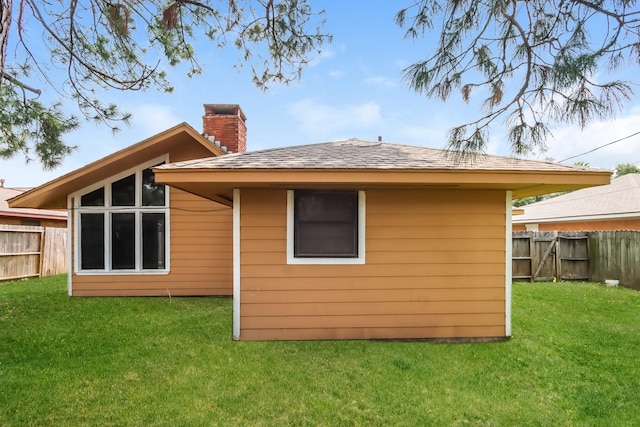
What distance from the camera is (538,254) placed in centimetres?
990

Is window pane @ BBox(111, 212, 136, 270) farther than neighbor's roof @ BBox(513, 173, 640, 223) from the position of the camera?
No

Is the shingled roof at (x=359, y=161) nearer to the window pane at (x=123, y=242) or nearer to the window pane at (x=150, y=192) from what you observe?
the window pane at (x=150, y=192)

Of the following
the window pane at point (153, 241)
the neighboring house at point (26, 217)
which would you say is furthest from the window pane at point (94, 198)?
the neighboring house at point (26, 217)

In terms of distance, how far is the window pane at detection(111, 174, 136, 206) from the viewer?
7.25m

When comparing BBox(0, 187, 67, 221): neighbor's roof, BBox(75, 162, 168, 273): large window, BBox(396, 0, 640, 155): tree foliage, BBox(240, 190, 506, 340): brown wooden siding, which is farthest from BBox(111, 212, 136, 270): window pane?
BBox(396, 0, 640, 155): tree foliage

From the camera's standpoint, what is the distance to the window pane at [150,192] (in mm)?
7281

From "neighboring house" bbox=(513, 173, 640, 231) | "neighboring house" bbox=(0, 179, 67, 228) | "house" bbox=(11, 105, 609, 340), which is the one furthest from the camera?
"neighboring house" bbox=(0, 179, 67, 228)

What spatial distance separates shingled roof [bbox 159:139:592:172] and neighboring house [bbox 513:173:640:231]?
26.5ft

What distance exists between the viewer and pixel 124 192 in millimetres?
7270

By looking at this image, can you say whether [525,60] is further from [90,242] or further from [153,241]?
[90,242]

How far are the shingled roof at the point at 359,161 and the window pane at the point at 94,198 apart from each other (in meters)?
4.13

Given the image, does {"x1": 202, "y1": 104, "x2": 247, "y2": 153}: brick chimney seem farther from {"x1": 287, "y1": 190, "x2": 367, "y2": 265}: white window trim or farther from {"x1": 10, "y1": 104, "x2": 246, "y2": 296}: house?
{"x1": 287, "y1": 190, "x2": 367, "y2": 265}: white window trim

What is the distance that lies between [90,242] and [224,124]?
3.70 meters

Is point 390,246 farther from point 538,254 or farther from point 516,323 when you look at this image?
point 538,254
